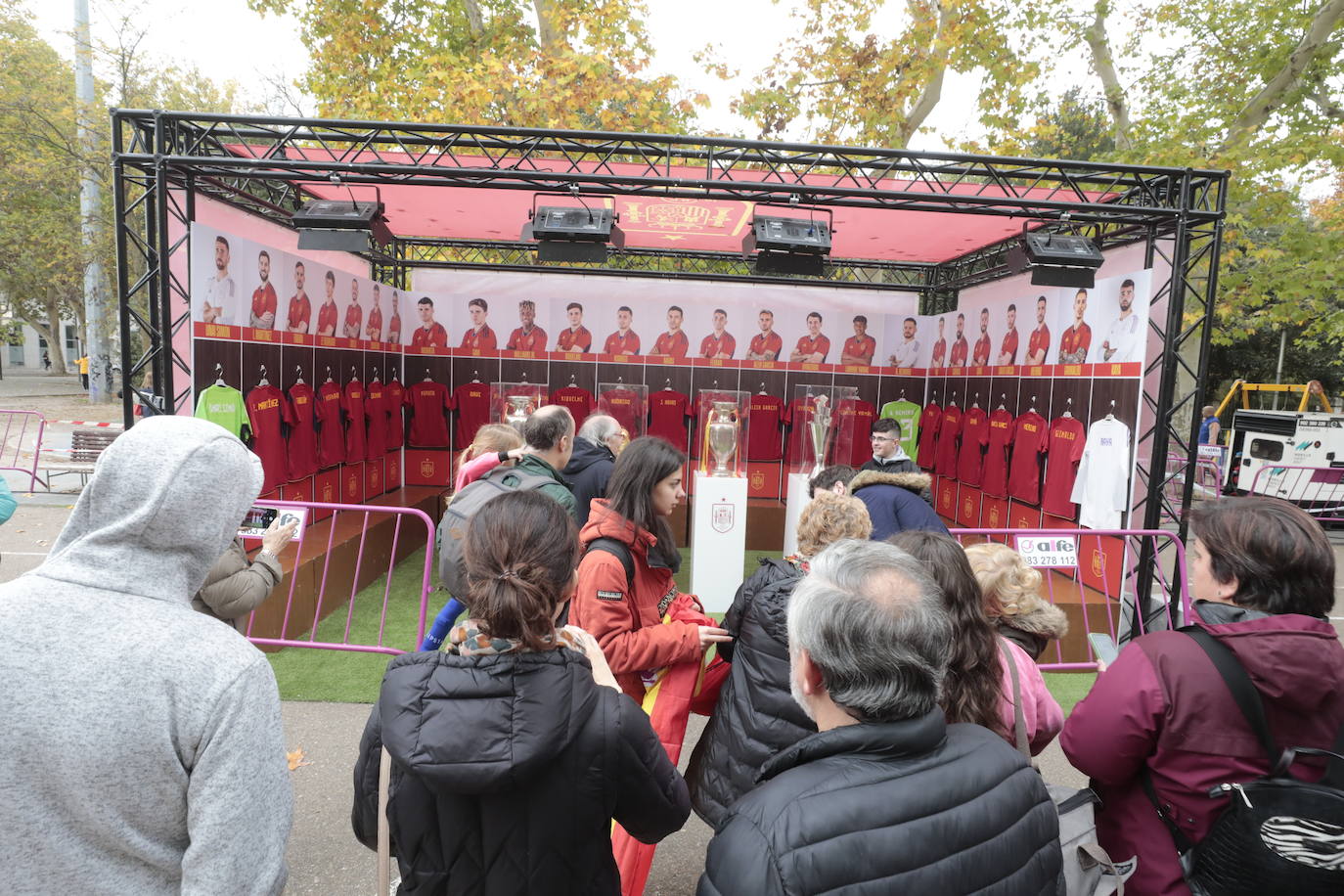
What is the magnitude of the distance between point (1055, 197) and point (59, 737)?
25.6ft

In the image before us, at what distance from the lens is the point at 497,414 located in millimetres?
8648

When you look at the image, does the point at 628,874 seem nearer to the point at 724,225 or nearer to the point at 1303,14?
the point at 724,225

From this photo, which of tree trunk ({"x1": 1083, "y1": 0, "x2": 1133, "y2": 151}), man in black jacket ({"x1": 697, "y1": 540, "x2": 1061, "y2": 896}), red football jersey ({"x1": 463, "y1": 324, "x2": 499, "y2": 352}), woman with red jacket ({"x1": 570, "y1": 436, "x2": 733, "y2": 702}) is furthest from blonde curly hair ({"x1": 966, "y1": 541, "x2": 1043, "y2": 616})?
tree trunk ({"x1": 1083, "y1": 0, "x2": 1133, "y2": 151})

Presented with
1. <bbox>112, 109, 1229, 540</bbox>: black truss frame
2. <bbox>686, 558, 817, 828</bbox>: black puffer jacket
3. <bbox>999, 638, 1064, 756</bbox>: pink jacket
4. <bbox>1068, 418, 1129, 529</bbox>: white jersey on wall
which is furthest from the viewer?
<bbox>1068, 418, 1129, 529</bbox>: white jersey on wall

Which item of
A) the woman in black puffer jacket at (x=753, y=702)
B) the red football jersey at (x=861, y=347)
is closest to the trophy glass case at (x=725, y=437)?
the red football jersey at (x=861, y=347)

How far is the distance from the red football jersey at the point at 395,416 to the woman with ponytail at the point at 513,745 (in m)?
8.77

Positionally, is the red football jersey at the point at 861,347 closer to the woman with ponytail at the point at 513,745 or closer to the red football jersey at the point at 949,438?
the red football jersey at the point at 949,438

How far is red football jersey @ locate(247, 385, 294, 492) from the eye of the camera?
644 centimetres

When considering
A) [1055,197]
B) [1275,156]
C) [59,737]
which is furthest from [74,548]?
[1275,156]

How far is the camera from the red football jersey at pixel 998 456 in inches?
324

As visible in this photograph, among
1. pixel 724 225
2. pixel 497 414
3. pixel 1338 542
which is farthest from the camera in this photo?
pixel 1338 542

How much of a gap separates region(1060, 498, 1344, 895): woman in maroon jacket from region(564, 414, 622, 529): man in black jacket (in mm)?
2825

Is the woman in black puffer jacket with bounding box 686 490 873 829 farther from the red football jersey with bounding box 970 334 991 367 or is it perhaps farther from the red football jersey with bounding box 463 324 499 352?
the red football jersey with bounding box 463 324 499 352

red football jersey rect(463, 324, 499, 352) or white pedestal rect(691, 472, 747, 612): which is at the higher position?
red football jersey rect(463, 324, 499, 352)
